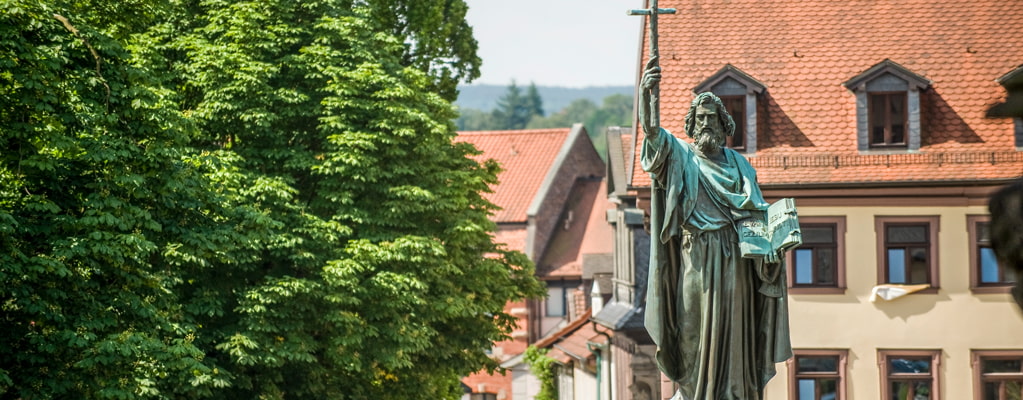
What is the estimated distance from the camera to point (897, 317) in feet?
101

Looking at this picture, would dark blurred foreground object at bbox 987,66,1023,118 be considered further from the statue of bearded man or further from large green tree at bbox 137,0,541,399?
large green tree at bbox 137,0,541,399

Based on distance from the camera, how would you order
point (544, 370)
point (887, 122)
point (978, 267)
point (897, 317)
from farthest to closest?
point (544, 370)
point (887, 122)
point (897, 317)
point (978, 267)

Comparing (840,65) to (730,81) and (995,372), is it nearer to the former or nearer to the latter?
(730,81)

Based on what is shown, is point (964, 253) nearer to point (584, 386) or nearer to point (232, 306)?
point (232, 306)

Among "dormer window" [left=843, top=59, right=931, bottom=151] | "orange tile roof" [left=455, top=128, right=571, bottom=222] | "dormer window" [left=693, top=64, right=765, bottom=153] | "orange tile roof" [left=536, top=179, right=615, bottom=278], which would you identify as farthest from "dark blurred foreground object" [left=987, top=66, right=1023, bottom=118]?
"orange tile roof" [left=455, top=128, right=571, bottom=222]

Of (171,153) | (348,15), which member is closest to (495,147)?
(348,15)

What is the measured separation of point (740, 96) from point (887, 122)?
3.10 metres

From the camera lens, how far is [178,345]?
2133cm

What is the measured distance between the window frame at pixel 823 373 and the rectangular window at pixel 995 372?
254 centimetres

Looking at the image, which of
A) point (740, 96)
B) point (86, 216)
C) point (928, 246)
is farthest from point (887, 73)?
point (86, 216)

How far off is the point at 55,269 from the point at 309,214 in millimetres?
9717

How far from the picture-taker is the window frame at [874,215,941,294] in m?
30.7

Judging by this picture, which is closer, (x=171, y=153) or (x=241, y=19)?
(x=171, y=153)

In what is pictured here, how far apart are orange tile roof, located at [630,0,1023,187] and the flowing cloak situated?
890 inches
